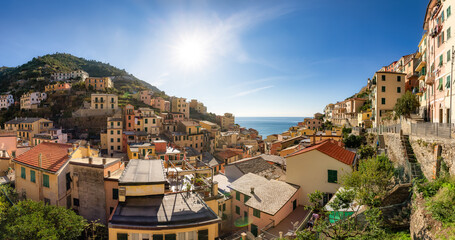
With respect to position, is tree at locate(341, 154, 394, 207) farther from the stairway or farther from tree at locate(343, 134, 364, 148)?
tree at locate(343, 134, 364, 148)

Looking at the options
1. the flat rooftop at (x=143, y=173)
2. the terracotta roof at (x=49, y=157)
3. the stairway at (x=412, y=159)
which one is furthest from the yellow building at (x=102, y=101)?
the stairway at (x=412, y=159)

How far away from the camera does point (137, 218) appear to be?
936cm

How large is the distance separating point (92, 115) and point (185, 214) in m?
66.3

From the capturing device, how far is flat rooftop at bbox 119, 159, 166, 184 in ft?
36.6

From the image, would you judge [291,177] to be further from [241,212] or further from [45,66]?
[45,66]

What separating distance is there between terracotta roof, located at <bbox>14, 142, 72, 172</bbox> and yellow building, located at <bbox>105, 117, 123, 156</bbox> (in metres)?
27.2

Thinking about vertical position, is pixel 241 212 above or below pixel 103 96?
below

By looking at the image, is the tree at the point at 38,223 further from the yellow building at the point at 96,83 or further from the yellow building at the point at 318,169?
the yellow building at the point at 96,83

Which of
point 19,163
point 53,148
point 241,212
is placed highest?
point 53,148

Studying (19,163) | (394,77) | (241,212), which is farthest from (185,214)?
(394,77)

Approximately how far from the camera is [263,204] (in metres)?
16.3

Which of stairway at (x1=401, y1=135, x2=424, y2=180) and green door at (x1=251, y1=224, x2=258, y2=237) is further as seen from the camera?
green door at (x1=251, y1=224, x2=258, y2=237)

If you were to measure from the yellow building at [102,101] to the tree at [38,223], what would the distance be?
58.3 metres

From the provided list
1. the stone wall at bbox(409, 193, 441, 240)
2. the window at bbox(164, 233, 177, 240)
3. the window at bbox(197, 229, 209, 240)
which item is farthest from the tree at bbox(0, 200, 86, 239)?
the stone wall at bbox(409, 193, 441, 240)
